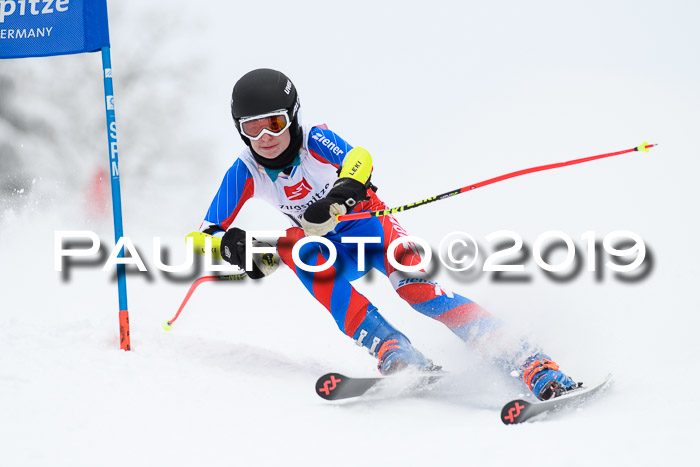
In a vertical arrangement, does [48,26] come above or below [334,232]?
above

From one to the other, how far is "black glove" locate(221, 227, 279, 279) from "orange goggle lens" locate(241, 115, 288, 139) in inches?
17.1

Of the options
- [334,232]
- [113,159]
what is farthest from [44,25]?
[334,232]

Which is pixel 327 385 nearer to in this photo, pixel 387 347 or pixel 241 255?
pixel 387 347

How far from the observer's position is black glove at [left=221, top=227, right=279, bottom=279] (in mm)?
3037

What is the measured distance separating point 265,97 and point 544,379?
160 cm

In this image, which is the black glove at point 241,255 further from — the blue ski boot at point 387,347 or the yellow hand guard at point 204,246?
the blue ski boot at point 387,347

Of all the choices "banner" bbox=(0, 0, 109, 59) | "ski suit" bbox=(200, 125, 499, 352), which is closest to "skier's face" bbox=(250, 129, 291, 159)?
"ski suit" bbox=(200, 125, 499, 352)

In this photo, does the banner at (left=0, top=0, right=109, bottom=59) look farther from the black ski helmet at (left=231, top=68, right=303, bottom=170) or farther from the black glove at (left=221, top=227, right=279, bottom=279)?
the black glove at (left=221, top=227, right=279, bottom=279)

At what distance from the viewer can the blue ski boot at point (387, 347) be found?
9.53 ft

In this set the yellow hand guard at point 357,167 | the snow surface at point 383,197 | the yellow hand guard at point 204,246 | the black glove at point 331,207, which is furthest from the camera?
the yellow hand guard at point 204,246

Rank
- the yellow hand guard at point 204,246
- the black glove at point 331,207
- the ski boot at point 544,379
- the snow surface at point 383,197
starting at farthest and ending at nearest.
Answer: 1. the yellow hand guard at point 204,246
2. the black glove at point 331,207
3. the ski boot at point 544,379
4. the snow surface at point 383,197

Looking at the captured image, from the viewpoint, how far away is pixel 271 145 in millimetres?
3045

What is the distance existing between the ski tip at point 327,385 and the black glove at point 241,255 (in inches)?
28.0

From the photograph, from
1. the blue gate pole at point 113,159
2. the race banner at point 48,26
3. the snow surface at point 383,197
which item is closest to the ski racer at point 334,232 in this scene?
the snow surface at point 383,197
